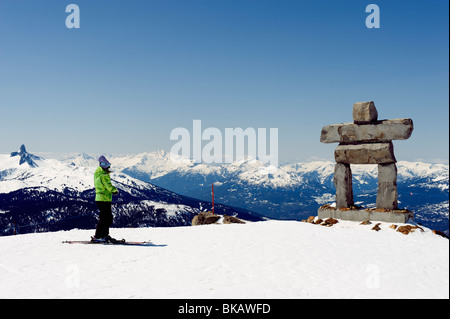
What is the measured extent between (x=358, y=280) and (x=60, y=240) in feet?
45.9

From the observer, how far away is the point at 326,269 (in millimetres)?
12922

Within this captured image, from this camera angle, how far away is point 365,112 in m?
24.6

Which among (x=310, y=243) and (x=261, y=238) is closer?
(x=310, y=243)

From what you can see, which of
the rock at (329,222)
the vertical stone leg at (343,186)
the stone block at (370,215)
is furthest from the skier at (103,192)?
the vertical stone leg at (343,186)

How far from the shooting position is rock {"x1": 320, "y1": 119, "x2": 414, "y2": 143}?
23438 millimetres

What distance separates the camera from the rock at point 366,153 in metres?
23.9

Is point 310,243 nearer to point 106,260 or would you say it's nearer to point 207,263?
point 207,263

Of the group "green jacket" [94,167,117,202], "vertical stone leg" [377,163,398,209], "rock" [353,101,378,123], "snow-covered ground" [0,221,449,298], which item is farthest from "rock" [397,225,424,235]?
"green jacket" [94,167,117,202]

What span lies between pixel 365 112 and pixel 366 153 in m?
2.74

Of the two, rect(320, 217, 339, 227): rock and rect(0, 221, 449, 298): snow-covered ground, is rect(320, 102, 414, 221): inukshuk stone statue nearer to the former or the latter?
rect(320, 217, 339, 227): rock

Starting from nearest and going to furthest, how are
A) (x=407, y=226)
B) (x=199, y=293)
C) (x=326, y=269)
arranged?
(x=199, y=293) < (x=326, y=269) < (x=407, y=226)

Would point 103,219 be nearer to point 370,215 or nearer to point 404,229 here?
point 404,229

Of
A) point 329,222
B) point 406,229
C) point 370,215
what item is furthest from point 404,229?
point 329,222
